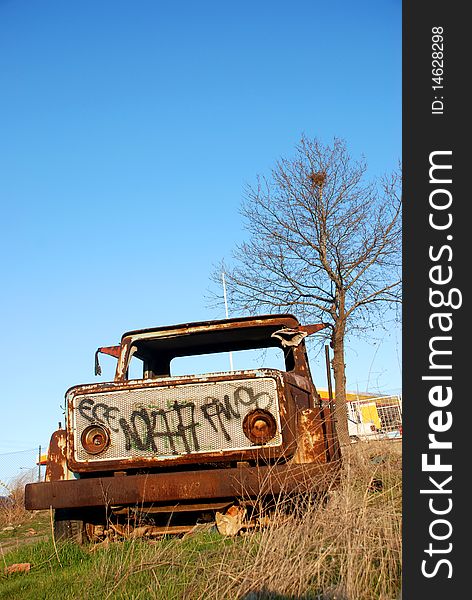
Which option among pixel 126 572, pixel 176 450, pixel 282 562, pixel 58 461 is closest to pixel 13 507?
pixel 58 461

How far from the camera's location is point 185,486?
198 inches

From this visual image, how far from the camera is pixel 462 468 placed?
2.97m

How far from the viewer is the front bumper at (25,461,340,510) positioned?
486 cm

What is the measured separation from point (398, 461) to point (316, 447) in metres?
0.70

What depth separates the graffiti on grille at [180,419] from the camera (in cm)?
535

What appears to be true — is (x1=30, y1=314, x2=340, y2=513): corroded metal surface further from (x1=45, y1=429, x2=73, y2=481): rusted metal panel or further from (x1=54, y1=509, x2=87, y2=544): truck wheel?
(x1=54, y1=509, x2=87, y2=544): truck wheel

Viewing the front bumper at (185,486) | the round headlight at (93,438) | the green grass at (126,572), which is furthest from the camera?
the round headlight at (93,438)

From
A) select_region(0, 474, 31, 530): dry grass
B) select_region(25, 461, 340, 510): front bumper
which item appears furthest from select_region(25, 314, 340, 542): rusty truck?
select_region(0, 474, 31, 530): dry grass

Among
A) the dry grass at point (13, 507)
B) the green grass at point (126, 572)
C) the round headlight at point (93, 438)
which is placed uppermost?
the round headlight at point (93, 438)

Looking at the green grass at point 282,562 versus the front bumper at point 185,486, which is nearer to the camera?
the green grass at point 282,562

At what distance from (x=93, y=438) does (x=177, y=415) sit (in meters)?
0.67

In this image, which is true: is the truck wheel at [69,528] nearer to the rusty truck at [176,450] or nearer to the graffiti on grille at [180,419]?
the rusty truck at [176,450]

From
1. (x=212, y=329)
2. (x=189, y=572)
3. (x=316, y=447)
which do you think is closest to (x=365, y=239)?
(x=212, y=329)

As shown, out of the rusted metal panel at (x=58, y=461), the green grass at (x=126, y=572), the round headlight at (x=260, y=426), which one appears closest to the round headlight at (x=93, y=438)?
the rusted metal panel at (x=58, y=461)
